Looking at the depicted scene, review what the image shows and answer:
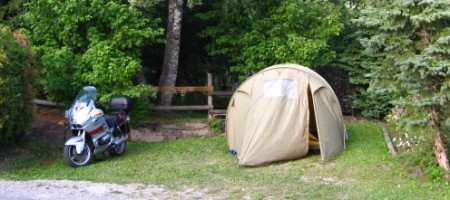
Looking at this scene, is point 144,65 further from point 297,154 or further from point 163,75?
point 297,154

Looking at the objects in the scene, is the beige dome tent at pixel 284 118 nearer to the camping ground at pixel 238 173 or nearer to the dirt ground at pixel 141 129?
the camping ground at pixel 238 173

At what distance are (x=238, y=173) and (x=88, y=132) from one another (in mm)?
2740

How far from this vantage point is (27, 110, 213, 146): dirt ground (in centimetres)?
1234

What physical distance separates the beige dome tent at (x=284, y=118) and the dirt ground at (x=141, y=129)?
2.63 metres

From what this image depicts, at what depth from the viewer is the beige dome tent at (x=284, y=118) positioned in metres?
10.1

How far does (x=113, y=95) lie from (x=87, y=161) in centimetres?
249

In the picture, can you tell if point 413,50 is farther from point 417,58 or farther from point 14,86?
point 14,86

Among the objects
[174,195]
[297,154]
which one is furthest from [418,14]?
[174,195]

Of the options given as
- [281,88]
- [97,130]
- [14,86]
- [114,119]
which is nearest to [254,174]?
[281,88]

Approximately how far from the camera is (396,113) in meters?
12.9

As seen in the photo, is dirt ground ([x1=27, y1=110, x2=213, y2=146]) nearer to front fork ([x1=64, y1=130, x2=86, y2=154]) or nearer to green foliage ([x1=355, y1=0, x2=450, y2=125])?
front fork ([x1=64, y1=130, x2=86, y2=154])

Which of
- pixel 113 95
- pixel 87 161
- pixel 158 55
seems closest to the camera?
pixel 87 161

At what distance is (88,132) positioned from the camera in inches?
400

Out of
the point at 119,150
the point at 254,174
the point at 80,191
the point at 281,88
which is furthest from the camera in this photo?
the point at 119,150
